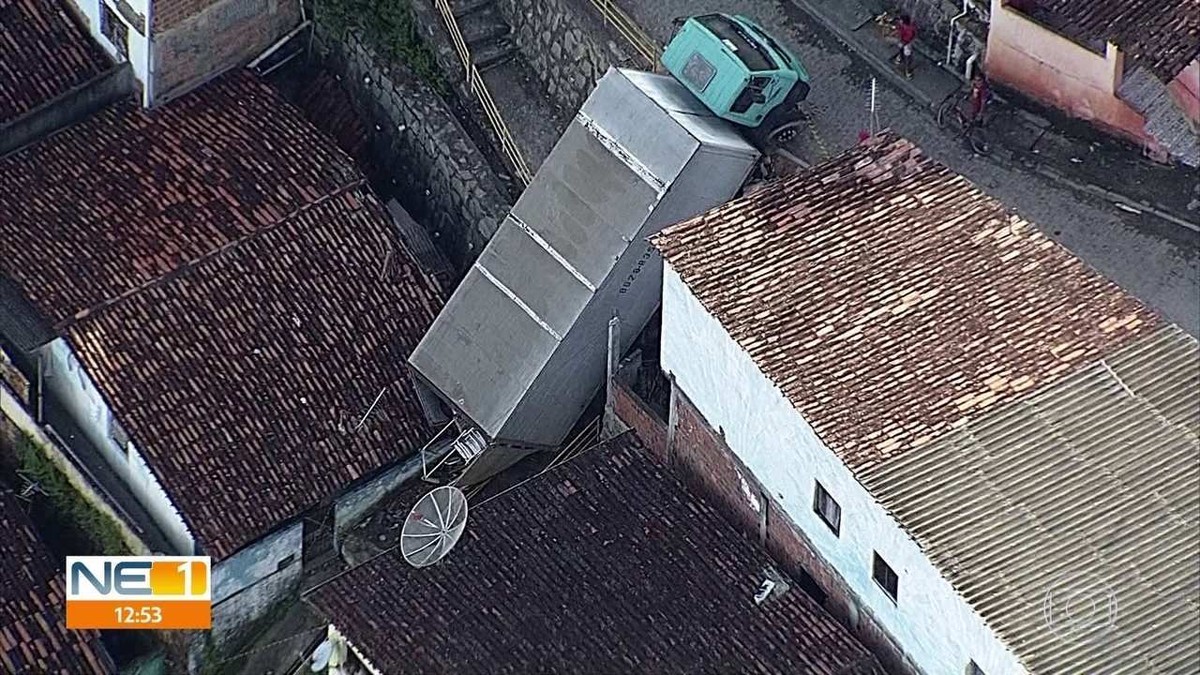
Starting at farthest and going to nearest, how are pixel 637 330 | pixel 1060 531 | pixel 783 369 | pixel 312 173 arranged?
pixel 312 173 → pixel 637 330 → pixel 783 369 → pixel 1060 531

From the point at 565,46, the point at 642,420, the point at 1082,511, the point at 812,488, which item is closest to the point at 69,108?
the point at 565,46

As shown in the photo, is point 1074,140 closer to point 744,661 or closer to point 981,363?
point 981,363

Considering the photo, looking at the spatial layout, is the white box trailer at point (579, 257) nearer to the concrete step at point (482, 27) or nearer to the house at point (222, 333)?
the house at point (222, 333)

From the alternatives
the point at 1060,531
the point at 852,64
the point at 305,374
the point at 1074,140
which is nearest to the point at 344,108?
the point at 305,374

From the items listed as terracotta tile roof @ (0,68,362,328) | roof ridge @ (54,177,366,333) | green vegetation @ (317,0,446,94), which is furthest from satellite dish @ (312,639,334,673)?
green vegetation @ (317,0,446,94)

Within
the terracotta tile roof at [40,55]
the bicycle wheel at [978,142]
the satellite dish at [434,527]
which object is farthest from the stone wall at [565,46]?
the satellite dish at [434,527]

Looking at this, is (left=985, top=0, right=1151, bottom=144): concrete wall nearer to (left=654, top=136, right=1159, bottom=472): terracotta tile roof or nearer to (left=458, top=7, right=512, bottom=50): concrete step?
(left=654, top=136, right=1159, bottom=472): terracotta tile roof

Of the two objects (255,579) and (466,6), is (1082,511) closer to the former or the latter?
(255,579)
